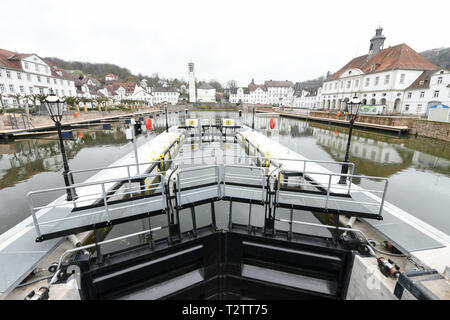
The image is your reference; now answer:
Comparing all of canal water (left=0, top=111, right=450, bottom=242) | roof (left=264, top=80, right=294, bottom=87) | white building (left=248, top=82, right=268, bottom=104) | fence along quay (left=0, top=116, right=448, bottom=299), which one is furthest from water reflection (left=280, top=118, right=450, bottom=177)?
roof (left=264, top=80, right=294, bottom=87)

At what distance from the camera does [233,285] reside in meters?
5.33

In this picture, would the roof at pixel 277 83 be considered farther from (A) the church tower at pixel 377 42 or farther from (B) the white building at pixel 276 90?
(A) the church tower at pixel 377 42

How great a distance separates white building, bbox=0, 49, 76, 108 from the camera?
34250 mm

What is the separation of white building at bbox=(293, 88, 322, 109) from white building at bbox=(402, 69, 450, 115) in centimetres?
3670

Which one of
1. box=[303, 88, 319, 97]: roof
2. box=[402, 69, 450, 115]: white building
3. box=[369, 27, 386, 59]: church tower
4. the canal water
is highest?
box=[369, 27, 386, 59]: church tower

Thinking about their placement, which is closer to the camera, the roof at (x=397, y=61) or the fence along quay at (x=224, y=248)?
the fence along quay at (x=224, y=248)

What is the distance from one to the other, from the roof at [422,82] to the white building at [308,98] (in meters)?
35.9

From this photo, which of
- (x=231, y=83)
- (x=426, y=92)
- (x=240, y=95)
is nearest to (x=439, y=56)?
(x=426, y=92)

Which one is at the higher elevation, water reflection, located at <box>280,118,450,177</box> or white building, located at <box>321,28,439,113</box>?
white building, located at <box>321,28,439,113</box>

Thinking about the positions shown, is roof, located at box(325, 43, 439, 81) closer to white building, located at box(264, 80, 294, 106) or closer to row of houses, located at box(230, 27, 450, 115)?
row of houses, located at box(230, 27, 450, 115)

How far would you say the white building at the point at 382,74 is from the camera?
37844mm

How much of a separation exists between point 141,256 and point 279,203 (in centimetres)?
345

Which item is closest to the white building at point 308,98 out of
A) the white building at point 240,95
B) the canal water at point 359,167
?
the white building at point 240,95
